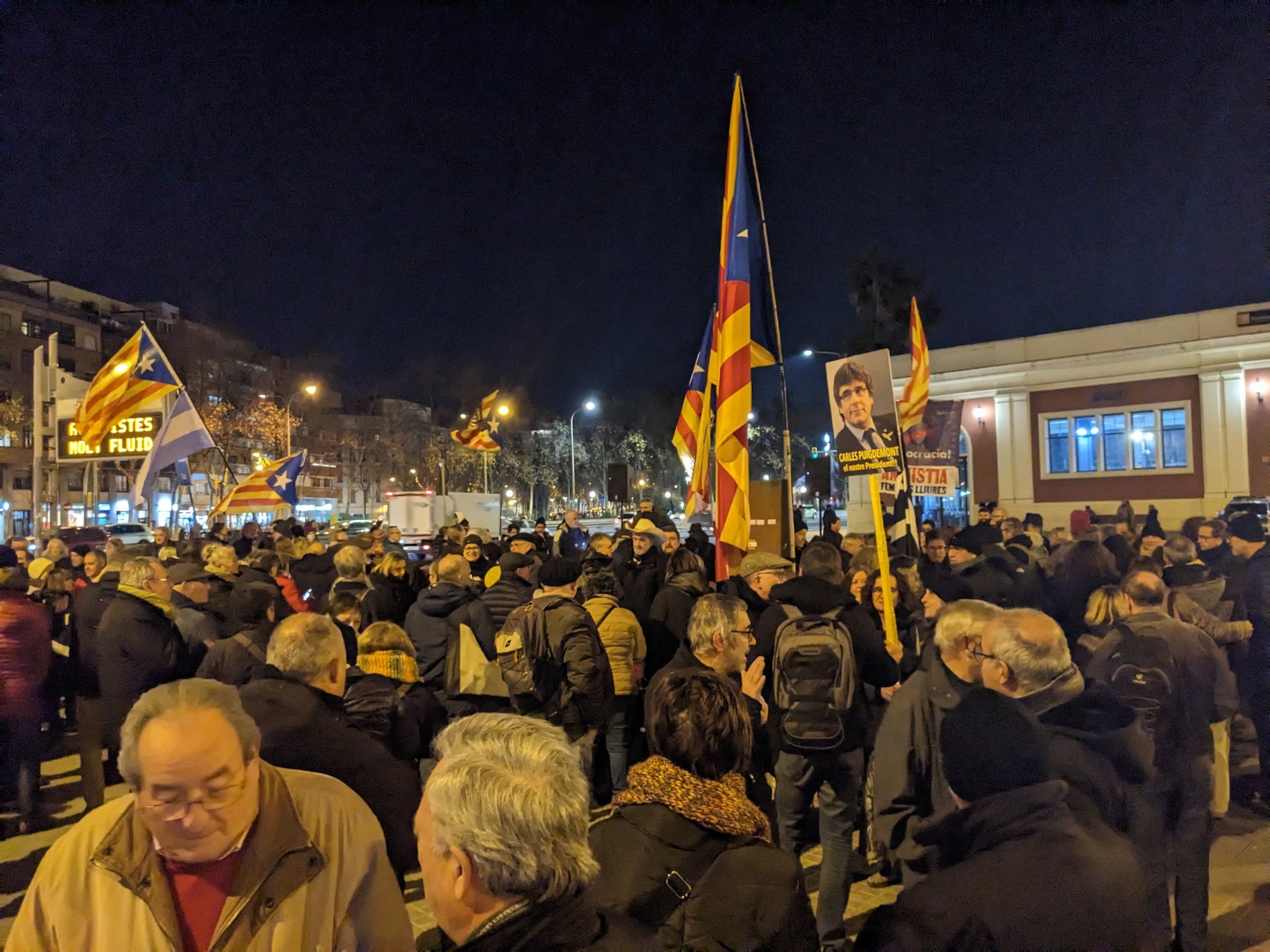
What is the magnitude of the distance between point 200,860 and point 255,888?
0.15m

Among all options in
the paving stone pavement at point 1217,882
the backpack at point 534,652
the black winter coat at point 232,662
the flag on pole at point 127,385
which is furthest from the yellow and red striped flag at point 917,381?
the black winter coat at point 232,662

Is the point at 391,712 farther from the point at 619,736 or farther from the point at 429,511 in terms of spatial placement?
the point at 429,511

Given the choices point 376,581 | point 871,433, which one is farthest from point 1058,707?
point 376,581

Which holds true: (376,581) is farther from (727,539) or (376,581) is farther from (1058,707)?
(1058,707)

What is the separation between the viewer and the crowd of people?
6.32 feet

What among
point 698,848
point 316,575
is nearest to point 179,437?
point 316,575

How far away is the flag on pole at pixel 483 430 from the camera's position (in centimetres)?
2355

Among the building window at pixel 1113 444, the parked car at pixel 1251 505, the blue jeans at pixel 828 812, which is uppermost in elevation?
the building window at pixel 1113 444

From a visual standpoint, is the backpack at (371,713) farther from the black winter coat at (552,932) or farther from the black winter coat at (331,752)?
the black winter coat at (552,932)

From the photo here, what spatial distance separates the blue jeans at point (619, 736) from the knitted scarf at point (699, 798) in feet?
11.0

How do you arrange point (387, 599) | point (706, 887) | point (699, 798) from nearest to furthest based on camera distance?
point (706, 887), point (699, 798), point (387, 599)

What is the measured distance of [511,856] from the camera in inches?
63.4

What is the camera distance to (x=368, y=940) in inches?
84.4

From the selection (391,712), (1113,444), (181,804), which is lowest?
(391,712)
